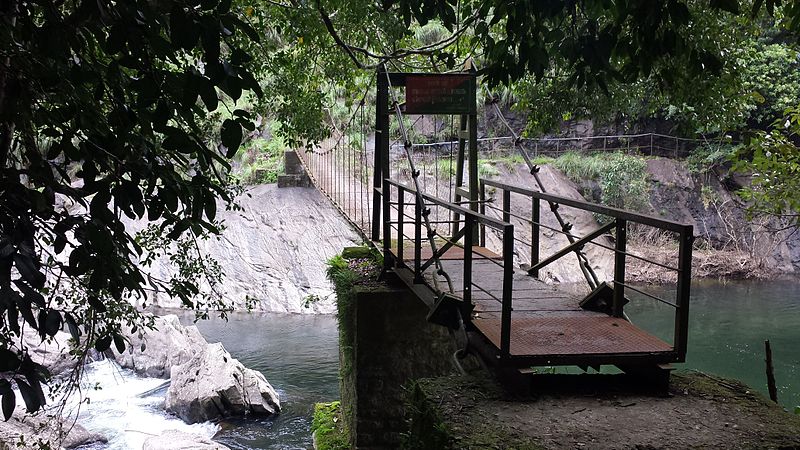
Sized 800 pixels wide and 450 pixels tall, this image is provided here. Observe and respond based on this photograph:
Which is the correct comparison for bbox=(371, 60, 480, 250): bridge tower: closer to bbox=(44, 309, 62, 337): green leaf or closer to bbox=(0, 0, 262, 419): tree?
bbox=(0, 0, 262, 419): tree

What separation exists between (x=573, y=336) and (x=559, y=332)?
0.19 feet

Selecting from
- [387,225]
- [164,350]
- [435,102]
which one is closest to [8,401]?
[387,225]

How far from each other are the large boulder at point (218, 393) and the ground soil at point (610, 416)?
438 centimetres

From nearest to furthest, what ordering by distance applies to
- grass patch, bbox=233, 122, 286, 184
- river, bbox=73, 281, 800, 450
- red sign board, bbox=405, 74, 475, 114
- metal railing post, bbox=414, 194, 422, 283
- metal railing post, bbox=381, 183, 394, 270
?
1. metal railing post, bbox=414, 194, 422, 283
2. metal railing post, bbox=381, 183, 394, 270
3. red sign board, bbox=405, 74, 475, 114
4. river, bbox=73, 281, 800, 450
5. grass patch, bbox=233, 122, 286, 184

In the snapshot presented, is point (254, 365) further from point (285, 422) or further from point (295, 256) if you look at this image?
point (295, 256)

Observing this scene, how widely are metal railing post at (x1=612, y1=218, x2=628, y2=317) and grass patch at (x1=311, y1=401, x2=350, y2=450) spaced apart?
266cm

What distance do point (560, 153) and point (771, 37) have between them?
147 inches

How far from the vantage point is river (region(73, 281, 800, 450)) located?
20.3 feet

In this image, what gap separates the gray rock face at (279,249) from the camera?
32.7 feet

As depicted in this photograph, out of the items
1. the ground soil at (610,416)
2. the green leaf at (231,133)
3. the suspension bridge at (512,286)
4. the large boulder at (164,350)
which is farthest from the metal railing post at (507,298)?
the large boulder at (164,350)

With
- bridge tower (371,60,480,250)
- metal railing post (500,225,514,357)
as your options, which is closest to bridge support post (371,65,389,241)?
bridge tower (371,60,480,250)

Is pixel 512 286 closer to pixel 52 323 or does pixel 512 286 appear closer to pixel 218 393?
pixel 52 323

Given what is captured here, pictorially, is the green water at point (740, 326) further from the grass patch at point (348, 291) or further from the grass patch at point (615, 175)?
the grass patch at point (348, 291)

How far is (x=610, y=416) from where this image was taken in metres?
2.08
